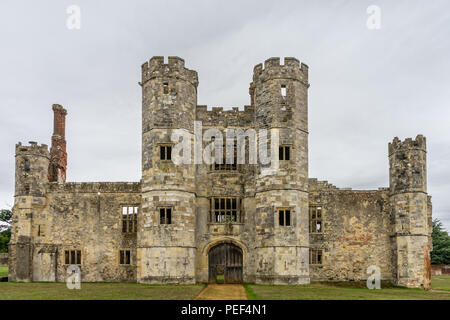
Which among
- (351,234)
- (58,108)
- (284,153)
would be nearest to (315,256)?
(351,234)

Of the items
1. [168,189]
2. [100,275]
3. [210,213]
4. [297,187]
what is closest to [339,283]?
[297,187]

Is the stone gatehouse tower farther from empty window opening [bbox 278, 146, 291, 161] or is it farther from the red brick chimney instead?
the red brick chimney

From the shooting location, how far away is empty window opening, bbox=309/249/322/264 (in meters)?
29.9

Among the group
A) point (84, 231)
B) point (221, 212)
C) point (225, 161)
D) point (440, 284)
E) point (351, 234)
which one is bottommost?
point (440, 284)

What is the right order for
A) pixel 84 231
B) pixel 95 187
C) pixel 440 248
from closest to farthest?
pixel 84 231 → pixel 95 187 → pixel 440 248

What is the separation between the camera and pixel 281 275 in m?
26.1

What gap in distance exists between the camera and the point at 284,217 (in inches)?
1057

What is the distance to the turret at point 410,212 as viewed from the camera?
92.7 ft

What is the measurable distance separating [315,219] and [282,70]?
9986mm

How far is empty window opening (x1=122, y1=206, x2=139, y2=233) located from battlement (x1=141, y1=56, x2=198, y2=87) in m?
8.43

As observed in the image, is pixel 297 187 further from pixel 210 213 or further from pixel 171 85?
pixel 171 85

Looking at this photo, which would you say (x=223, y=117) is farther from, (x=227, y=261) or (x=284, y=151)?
(x=227, y=261)
